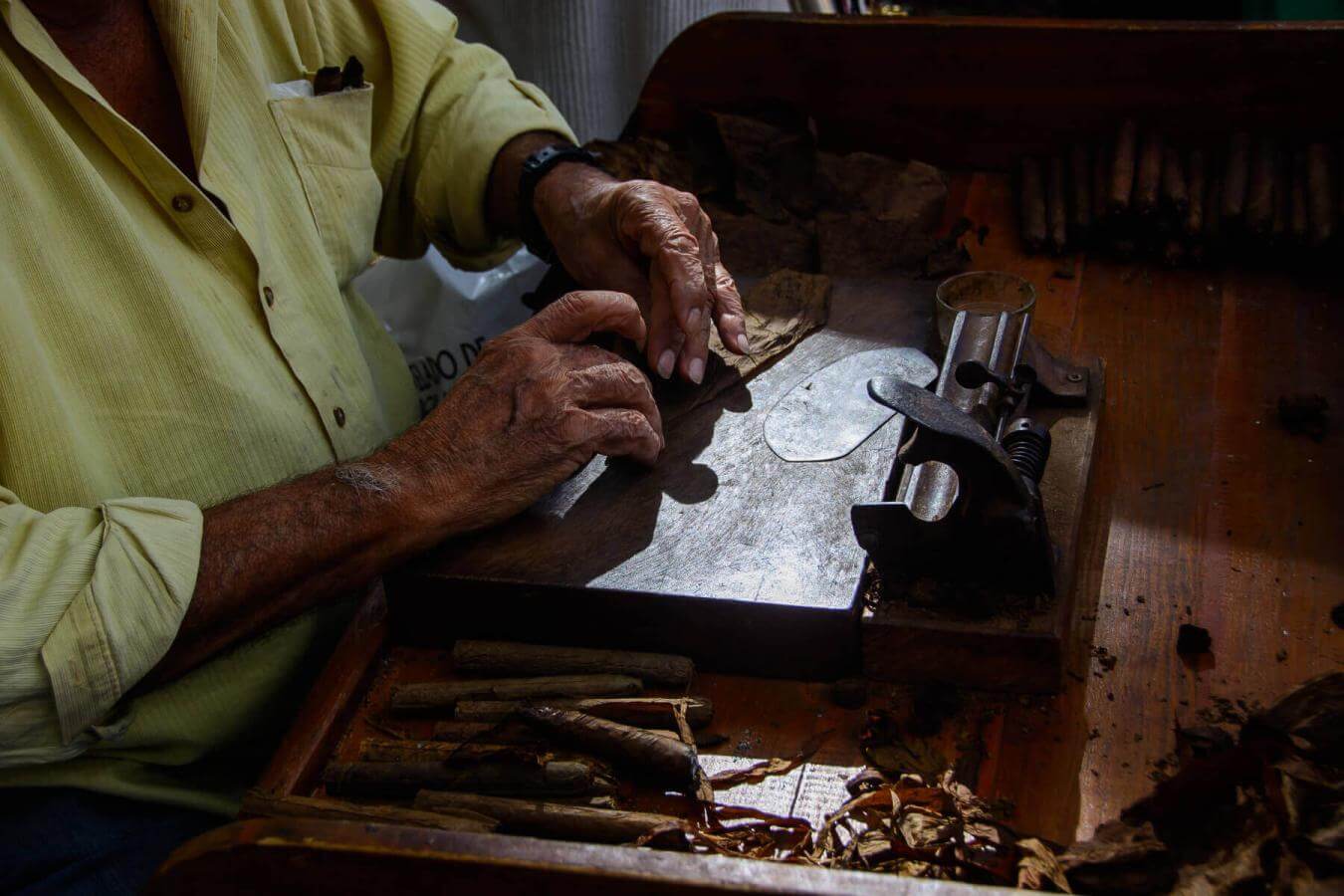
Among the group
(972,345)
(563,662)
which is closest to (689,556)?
(563,662)

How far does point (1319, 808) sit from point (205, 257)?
1.40 meters

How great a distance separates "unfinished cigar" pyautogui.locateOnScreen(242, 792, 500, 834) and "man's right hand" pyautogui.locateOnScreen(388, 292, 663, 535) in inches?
14.7

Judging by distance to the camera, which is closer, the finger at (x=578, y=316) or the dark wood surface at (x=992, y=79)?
the finger at (x=578, y=316)

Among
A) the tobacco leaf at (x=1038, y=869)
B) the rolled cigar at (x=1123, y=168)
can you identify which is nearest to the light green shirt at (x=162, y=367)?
the tobacco leaf at (x=1038, y=869)

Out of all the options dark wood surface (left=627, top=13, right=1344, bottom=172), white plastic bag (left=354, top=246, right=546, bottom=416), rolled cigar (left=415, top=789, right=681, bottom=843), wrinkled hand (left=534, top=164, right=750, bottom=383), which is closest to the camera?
rolled cigar (left=415, top=789, right=681, bottom=843)

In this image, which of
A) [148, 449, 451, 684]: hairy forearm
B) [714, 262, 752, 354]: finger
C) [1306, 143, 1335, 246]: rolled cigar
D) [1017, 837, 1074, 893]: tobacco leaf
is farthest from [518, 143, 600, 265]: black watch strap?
[1017, 837, 1074, 893]: tobacco leaf

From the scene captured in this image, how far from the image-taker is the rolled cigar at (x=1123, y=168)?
2.00 metres

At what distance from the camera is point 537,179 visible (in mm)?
2039

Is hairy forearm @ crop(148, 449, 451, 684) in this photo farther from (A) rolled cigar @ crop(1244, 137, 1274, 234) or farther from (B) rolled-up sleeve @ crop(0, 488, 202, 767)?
(A) rolled cigar @ crop(1244, 137, 1274, 234)

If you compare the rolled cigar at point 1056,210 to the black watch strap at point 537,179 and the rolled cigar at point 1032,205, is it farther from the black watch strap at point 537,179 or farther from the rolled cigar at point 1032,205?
the black watch strap at point 537,179

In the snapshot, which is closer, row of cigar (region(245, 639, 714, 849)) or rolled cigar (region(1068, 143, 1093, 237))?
row of cigar (region(245, 639, 714, 849))

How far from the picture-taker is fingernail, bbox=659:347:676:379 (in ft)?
5.69

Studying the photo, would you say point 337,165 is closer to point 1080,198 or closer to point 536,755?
point 536,755

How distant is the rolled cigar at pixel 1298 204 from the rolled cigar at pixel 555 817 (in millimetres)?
1447
